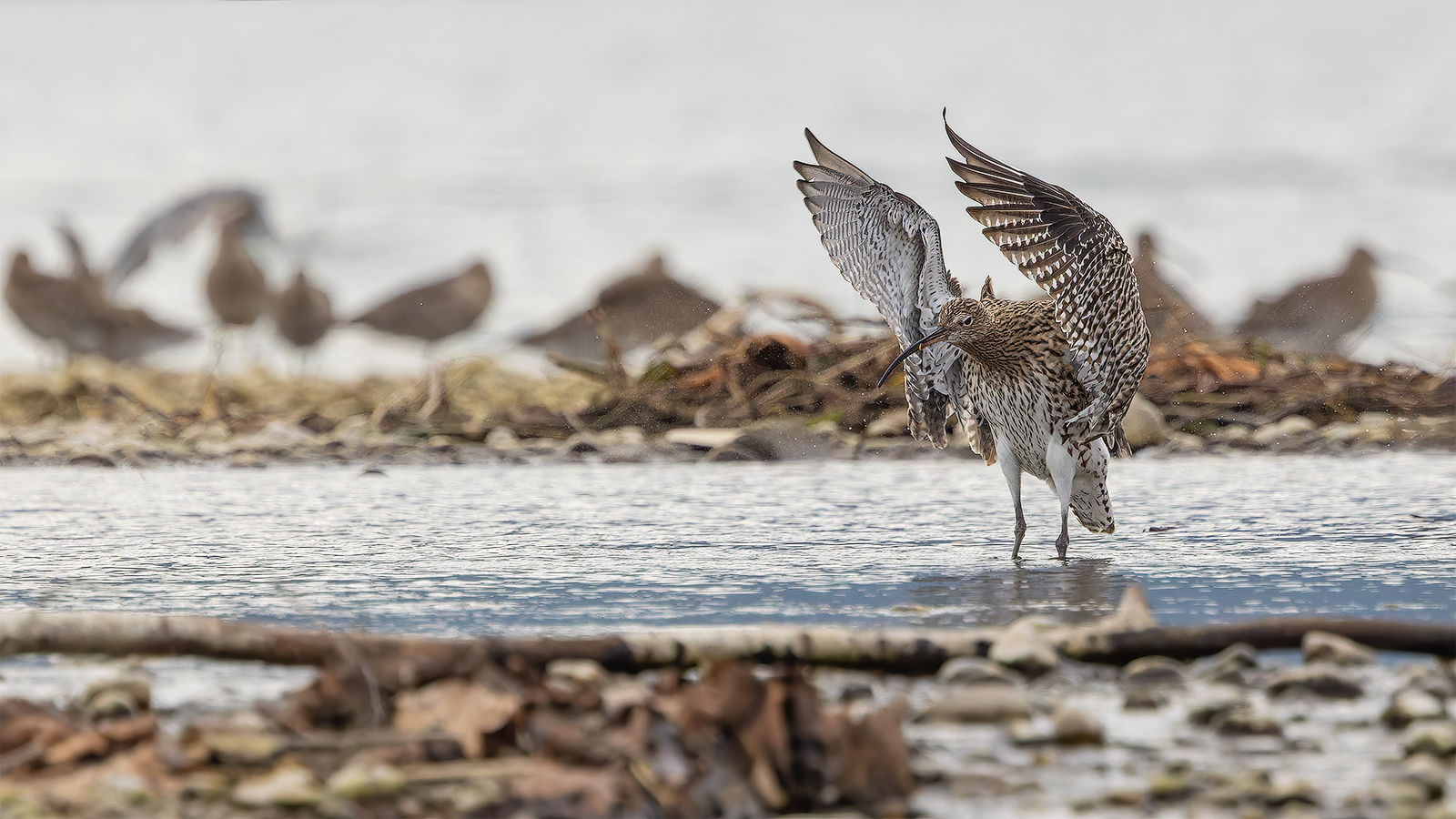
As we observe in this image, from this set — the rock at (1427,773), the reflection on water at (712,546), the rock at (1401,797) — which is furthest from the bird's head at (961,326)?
A: the rock at (1401,797)

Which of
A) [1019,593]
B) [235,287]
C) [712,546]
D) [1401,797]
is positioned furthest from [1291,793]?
[235,287]

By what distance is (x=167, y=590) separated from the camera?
3.53 meters

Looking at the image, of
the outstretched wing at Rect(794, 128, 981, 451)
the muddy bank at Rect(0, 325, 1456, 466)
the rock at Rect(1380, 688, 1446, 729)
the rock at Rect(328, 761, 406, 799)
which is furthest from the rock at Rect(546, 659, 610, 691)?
the muddy bank at Rect(0, 325, 1456, 466)

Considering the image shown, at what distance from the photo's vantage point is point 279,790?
1.90 metres

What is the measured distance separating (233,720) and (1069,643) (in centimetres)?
129

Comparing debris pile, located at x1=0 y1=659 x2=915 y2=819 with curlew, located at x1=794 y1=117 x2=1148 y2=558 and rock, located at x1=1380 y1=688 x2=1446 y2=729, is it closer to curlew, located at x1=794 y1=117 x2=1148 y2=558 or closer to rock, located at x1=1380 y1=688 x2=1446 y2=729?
rock, located at x1=1380 y1=688 x2=1446 y2=729

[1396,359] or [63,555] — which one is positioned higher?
[1396,359]

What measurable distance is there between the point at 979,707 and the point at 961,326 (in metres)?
2.49

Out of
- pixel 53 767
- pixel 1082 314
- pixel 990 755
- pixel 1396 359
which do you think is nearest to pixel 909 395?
pixel 1082 314

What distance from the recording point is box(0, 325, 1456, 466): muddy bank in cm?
716

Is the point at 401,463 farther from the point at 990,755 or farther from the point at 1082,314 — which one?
the point at 990,755

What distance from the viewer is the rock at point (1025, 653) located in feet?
8.35

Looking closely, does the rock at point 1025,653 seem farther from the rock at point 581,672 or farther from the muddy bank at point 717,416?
the muddy bank at point 717,416

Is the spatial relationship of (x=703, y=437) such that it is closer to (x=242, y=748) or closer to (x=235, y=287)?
(x=235, y=287)
